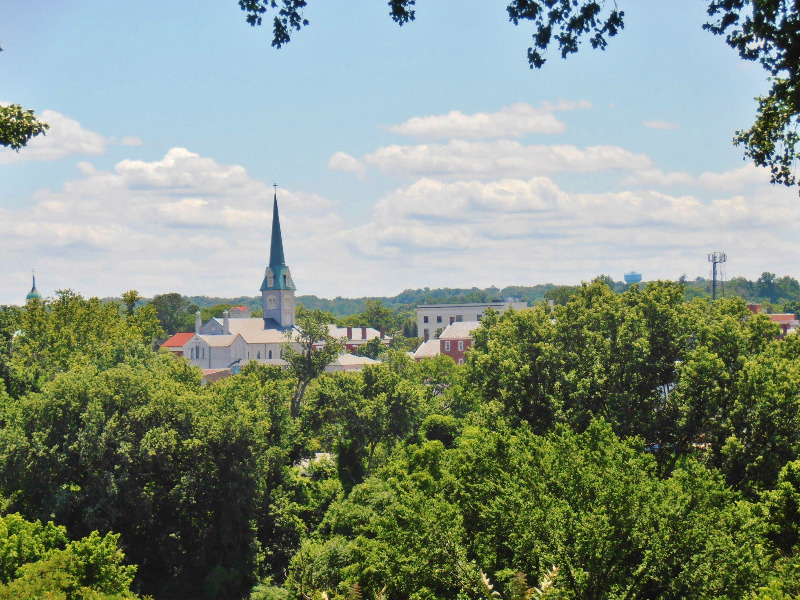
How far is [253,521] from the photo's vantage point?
127 ft

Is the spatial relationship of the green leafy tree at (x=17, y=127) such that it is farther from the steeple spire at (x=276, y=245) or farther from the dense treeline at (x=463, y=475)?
the steeple spire at (x=276, y=245)

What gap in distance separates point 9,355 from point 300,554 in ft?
101

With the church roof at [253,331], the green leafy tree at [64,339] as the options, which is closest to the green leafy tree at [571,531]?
the green leafy tree at [64,339]

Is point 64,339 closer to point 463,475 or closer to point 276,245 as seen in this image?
point 463,475

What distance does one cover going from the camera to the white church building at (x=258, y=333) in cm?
12125

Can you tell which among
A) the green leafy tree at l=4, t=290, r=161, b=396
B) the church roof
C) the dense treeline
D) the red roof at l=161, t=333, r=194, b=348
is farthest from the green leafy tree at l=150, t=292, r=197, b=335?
the dense treeline

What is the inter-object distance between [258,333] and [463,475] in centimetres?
9887

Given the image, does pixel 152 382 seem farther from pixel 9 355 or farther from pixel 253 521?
pixel 9 355

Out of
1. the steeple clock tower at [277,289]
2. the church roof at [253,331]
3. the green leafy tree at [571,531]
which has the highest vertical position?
the steeple clock tower at [277,289]

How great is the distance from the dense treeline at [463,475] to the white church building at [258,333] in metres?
69.0

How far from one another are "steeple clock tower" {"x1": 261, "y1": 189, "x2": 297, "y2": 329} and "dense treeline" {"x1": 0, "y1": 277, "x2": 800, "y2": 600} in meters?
73.3

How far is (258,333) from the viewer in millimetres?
124688

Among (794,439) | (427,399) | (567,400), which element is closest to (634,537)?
(794,439)

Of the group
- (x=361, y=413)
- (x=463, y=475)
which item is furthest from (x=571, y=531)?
(x=361, y=413)
